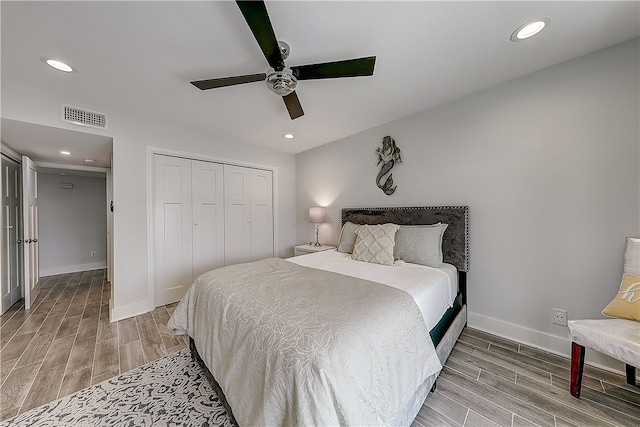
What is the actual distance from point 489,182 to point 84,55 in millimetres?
3600

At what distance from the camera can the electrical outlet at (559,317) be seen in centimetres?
196

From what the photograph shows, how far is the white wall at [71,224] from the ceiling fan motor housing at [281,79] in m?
5.71

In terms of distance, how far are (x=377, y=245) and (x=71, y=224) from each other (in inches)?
244

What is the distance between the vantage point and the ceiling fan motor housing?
1534 mm

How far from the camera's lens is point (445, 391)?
160 cm

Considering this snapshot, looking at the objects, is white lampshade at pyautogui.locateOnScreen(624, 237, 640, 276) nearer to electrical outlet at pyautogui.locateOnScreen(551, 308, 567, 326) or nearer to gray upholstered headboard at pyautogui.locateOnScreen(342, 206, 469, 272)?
electrical outlet at pyautogui.locateOnScreen(551, 308, 567, 326)

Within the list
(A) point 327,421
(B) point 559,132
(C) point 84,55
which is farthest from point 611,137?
(C) point 84,55

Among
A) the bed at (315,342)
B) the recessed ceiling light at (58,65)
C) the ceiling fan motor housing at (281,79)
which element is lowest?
the bed at (315,342)

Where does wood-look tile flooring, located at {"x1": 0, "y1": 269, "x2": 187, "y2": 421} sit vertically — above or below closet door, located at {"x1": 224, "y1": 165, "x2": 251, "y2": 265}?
below

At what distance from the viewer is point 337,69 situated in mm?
→ 1547

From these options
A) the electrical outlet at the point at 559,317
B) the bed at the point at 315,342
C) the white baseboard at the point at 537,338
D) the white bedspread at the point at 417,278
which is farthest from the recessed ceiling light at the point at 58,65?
the electrical outlet at the point at 559,317

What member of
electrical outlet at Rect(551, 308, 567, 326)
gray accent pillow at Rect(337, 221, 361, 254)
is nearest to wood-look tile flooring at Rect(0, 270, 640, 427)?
electrical outlet at Rect(551, 308, 567, 326)

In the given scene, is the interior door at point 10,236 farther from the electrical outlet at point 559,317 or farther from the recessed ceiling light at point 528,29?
the electrical outlet at point 559,317

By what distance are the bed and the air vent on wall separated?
7.29 ft
